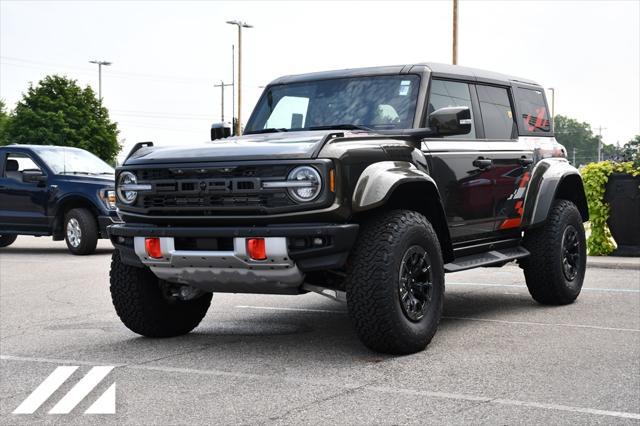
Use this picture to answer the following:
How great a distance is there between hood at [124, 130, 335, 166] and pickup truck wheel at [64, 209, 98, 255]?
9.23 m

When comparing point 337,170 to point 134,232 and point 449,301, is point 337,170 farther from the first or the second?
point 449,301

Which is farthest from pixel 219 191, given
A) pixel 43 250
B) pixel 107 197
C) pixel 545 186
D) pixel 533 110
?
pixel 43 250

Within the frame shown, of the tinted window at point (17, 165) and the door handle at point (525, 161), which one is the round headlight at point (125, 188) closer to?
the door handle at point (525, 161)

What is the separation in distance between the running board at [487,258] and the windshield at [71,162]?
10.0m

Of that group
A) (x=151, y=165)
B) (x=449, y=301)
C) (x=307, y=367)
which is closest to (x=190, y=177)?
(x=151, y=165)

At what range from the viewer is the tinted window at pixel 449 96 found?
24.6ft

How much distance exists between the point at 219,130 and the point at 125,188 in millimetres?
1771

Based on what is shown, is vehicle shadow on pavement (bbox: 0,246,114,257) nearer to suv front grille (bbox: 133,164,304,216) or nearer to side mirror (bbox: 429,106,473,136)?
suv front grille (bbox: 133,164,304,216)

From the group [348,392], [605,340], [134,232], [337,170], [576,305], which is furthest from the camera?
[576,305]

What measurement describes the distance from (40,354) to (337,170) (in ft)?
8.22

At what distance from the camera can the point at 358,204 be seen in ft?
19.9

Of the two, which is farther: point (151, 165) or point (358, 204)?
point (151, 165)


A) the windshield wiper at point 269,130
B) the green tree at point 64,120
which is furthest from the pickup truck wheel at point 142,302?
the green tree at point 64,120

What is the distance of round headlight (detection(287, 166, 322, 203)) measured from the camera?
595 cm
